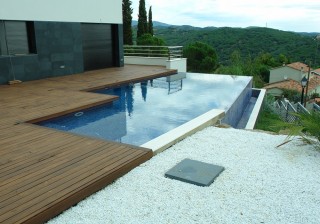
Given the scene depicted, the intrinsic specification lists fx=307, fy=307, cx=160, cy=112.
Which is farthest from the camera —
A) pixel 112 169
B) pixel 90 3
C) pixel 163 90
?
pixel 90 3

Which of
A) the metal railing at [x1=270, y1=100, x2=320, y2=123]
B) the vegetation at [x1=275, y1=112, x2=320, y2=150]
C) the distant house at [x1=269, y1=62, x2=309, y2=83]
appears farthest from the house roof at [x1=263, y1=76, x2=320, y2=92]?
the vegetation at [x1=275, y1=112, x2=320, y2=150]

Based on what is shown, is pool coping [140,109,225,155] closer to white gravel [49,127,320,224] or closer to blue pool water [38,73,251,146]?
white gravel [49,127,320,224]

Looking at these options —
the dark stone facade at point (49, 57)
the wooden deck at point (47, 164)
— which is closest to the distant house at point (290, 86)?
the dark stone facade at point (49, 57)

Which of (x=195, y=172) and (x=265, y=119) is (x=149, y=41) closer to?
(x=265, y=119)

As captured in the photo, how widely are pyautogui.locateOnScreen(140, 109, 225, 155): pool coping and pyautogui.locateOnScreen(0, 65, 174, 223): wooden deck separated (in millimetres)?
281

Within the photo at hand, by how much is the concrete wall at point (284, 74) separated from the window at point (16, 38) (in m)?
51.4

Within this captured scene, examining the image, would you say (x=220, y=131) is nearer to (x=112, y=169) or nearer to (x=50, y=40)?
(x=112, y=169)

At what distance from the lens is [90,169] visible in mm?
3447

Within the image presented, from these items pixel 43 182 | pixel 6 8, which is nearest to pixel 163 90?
pixel 6 8

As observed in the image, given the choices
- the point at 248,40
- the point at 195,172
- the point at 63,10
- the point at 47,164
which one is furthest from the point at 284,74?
the point at 47,164

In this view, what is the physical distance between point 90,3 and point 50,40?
8.22ft

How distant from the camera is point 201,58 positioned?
35156mm

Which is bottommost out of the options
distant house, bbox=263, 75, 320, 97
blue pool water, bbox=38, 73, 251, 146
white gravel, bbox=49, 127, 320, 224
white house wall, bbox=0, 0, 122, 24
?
distant house, bbox=263, 75, 320, 97

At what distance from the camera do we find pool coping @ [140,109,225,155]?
4.30 meters
